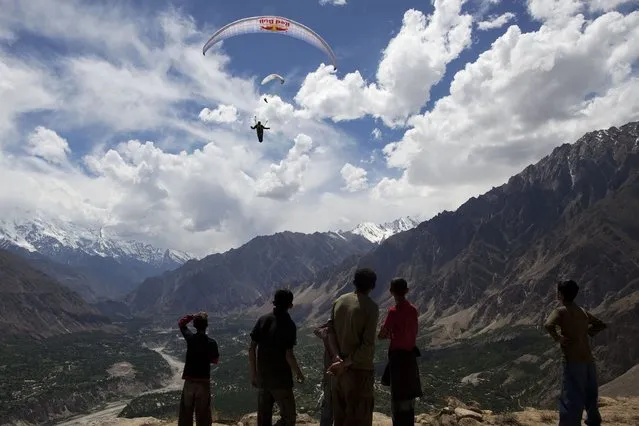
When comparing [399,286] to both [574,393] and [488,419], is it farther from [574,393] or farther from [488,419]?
[488,419]

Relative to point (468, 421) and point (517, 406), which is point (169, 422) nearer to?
point (468, 421)

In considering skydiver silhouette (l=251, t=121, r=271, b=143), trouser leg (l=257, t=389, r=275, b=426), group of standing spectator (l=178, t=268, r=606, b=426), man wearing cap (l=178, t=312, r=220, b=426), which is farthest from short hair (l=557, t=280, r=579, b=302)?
skydiver silhouette (l=251, t=121, r=271, b=143)

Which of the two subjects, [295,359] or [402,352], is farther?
[295,359]

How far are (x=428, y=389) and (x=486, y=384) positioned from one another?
81.1 feet

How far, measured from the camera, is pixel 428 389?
6501 inches

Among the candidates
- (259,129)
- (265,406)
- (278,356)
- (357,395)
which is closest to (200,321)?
(278,356)

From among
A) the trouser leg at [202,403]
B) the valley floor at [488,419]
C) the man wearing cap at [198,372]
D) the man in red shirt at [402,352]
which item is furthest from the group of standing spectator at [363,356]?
the valley floor at [488,419]

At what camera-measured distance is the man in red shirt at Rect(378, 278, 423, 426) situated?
11461mm

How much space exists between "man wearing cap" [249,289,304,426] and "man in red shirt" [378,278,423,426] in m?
2.04

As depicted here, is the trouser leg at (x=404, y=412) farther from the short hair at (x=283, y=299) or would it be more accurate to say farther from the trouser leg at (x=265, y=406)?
the short hair at (x=283, y=299)

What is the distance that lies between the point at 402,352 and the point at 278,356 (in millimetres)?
2693

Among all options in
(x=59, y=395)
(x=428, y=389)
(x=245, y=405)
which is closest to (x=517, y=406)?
(x=428, y=389)

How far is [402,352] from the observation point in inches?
454

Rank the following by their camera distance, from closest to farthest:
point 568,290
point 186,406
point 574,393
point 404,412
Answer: point 404,412 < point 574,393 < point 568,290 < point 186,406
